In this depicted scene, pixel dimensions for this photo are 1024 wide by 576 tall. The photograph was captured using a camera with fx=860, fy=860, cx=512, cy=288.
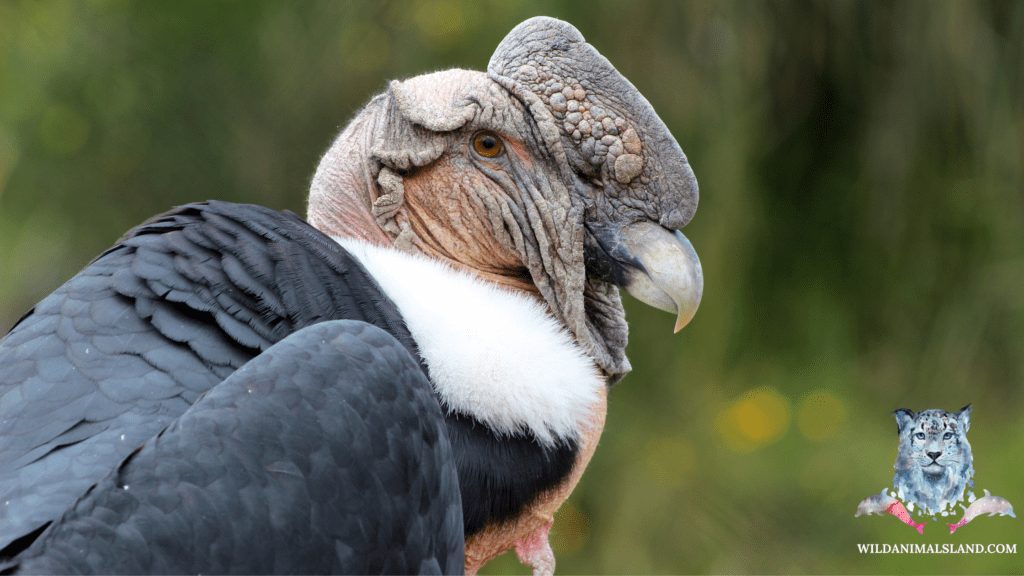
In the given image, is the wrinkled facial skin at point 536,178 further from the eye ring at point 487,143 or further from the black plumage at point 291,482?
the black plumage at point 291,482

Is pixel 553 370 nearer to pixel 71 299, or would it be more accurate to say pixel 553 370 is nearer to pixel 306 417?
pixel 306 417

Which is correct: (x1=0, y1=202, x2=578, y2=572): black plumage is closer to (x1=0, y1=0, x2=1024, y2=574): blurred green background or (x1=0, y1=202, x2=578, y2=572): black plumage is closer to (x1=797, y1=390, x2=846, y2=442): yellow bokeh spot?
(x1=0, y1=0, x2=1024, y2=574): blurred green background

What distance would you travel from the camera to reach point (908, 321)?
15.6 ft

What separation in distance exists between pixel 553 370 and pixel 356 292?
0.48m

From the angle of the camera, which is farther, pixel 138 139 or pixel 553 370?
pixel 138 139

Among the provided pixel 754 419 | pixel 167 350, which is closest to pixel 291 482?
pixel 167 350

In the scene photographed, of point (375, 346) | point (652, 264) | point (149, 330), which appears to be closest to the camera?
point (375, 346)

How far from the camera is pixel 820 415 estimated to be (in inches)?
187

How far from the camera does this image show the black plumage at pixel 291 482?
1205mm

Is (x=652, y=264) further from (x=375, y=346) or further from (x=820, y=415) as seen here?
(x=820, y=415)

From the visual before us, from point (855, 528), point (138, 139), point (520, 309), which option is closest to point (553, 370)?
point (520, 309)

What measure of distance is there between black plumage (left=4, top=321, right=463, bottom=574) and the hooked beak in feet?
2.55

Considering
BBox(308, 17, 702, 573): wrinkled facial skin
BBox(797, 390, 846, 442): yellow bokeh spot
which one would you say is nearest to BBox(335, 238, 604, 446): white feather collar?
BBox(308, 17, 702, 573): wrinkled facial skin

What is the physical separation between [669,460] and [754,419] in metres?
0.53
